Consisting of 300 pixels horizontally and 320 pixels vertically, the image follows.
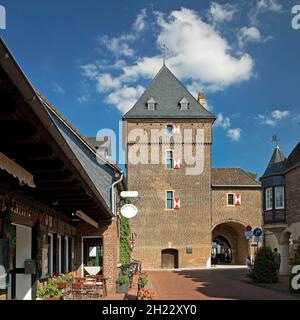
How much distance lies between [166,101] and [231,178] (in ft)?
29.4

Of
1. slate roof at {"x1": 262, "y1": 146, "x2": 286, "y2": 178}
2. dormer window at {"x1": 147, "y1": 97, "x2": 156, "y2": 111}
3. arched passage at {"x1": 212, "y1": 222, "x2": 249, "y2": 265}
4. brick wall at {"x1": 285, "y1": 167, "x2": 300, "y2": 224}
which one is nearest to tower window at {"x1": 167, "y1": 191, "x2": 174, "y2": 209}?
arched passage at {"x1": 212, "y1": 222, "x2": 249, "y2": 265}

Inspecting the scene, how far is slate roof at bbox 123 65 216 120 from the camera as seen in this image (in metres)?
44.6

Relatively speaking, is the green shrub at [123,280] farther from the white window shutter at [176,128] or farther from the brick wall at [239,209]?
the white window shutter at [176,128]

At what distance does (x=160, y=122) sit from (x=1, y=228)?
37.1 meters

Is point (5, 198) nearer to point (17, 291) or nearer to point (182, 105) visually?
point (17, 291)

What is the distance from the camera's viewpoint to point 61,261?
50.5ft

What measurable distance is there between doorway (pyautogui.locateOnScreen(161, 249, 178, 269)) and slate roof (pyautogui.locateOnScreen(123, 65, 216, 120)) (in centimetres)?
1135

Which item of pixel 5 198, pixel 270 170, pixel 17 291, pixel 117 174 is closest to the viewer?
pixel 5 198

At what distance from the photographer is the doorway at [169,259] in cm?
4291

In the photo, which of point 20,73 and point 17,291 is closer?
point 20,73

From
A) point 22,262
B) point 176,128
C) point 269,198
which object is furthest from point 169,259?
point 22,262

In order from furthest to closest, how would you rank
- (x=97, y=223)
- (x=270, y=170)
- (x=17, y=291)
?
1. (x=270, y=170)
2. (x=97, y=223)
3. (x=17, y=291)

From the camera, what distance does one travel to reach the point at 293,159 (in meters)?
27.7
